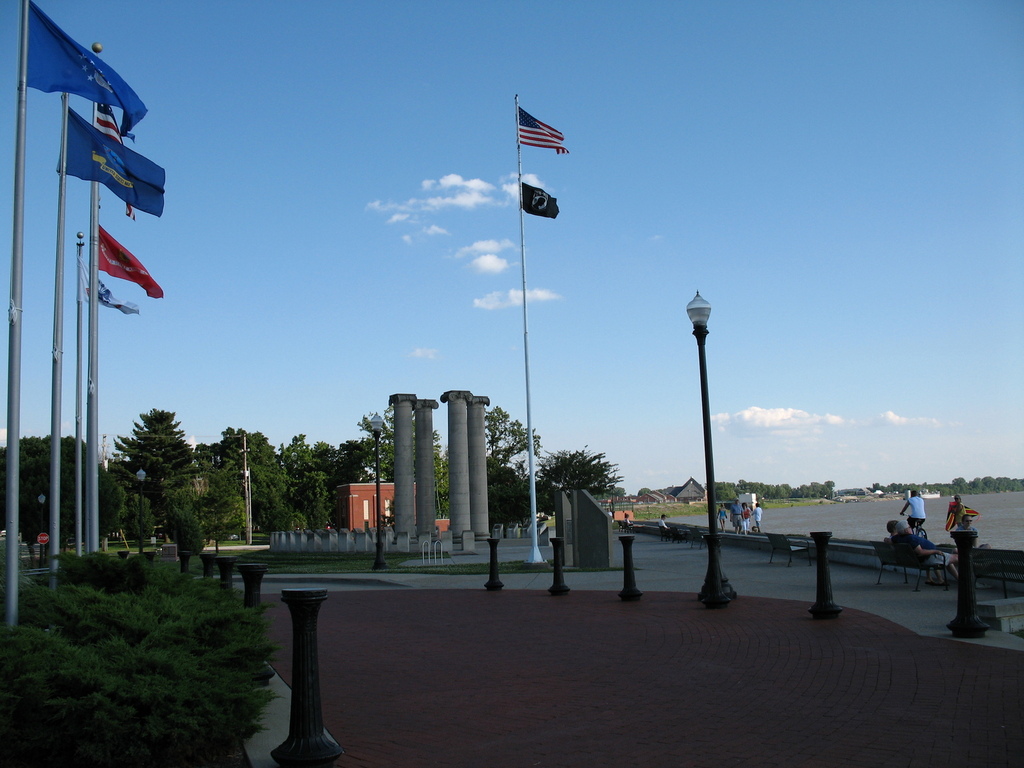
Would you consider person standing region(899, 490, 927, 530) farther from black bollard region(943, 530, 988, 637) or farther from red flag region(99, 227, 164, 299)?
red flag region(99, 227, 164, 299)

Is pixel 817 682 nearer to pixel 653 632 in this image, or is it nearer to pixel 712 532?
pixel 653 632

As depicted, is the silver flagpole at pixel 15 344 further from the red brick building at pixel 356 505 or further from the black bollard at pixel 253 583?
the red brick building at pixel 356 505

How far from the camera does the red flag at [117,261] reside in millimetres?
15633

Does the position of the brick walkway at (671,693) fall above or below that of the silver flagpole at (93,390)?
below

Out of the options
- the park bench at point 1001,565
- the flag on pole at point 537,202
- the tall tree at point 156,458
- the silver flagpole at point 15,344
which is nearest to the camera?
the silver flagpole at point 15,344

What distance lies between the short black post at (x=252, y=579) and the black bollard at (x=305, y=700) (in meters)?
2.96

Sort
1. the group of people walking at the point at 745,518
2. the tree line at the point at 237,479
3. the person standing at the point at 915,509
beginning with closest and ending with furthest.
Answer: the person standing at the point at 915,509 → the group of people walking at the point at 745,518 → the tree line at the point at 237,479

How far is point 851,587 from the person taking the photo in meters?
14.5

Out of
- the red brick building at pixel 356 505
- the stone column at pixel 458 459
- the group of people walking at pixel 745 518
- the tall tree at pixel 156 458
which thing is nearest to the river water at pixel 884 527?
the group of people walking at pixel 745 518

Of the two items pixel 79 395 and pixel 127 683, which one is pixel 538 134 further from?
pixel 127 683

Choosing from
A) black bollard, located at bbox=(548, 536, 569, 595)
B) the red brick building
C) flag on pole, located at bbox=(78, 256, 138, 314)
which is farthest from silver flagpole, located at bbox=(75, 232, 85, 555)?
the red brick building

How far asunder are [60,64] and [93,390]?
551 centimetres

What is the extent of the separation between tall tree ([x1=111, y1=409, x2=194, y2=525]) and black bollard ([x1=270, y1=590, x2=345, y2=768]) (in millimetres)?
86024

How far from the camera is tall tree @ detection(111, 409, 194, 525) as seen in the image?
85750 millimetres
